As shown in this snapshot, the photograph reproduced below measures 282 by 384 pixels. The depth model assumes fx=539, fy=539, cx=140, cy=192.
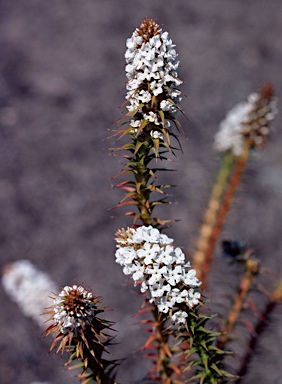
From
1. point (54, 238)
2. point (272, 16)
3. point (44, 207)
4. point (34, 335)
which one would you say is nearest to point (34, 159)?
point (44, 207)

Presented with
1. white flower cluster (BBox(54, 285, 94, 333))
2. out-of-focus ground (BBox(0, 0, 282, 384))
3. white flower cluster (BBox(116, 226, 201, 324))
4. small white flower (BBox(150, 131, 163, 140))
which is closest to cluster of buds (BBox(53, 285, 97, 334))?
white flower cluster (BBox(54, 285, 94, 333))

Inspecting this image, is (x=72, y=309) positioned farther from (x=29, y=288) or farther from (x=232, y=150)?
(x=232, y=150)

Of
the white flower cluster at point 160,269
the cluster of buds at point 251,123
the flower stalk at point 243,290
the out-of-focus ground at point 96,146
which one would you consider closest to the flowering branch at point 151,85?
the white flower cluster at point 160,269

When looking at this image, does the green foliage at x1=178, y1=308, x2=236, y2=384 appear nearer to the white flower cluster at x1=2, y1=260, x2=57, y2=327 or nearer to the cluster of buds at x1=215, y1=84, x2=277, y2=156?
the white flower cluster at x1=2, y1=260, x2=57, y2=327

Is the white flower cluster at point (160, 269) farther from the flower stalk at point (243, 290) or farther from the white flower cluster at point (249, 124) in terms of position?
the white flower cluster at point (249, 124)

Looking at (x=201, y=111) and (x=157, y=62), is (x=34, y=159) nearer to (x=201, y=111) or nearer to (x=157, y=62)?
(x=201, y=111)
